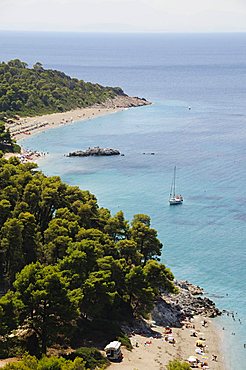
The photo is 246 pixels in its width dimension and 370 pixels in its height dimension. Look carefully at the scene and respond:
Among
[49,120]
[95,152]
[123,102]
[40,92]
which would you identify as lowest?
[95,152]

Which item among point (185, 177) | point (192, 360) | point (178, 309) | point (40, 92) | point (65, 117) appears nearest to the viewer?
point (192, 360)

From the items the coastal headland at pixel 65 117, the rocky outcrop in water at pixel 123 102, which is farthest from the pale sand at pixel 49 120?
the rocky outcrop in water at pixel 123 102

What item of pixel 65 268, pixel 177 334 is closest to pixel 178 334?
pixel 177 334

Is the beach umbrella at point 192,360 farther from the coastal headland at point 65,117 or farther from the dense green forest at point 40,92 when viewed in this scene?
the dense green forest at point 40,92

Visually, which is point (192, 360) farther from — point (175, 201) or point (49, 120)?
point (49, 120)

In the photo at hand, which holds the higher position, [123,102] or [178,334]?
[123,102]

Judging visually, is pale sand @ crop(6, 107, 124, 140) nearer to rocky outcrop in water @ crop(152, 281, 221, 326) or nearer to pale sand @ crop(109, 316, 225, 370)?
rocky outcrop in water @ crop(152, 281, 221, 326)

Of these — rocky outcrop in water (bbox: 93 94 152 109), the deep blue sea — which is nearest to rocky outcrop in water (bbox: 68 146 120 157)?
the deep blue sea

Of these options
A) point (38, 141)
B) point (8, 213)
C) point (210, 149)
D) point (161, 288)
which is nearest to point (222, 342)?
point (161, 288)
